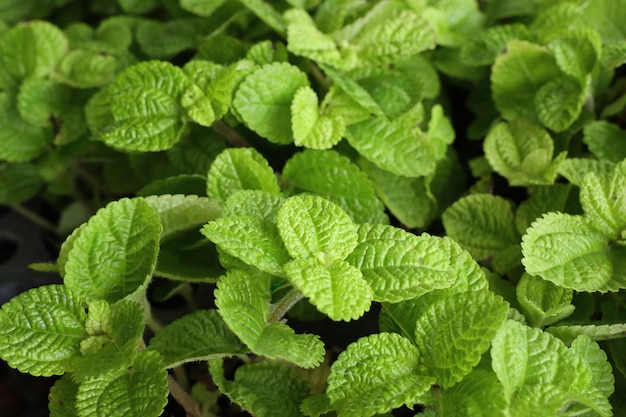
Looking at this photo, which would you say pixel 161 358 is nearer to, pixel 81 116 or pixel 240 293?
pixel 240 293

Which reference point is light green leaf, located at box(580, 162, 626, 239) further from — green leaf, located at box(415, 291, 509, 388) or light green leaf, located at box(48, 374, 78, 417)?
light green leaf, located at box(48, 374, 78, 417)

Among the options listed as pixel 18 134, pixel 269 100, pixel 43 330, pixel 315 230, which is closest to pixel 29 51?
pixel 18 134

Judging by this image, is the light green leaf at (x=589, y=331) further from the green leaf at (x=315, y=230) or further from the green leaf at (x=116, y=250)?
the green leaf at (x=116, y=250)

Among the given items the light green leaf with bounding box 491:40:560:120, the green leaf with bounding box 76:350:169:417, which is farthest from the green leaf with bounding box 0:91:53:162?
the light green leaf with bounding box 491:40:560:120

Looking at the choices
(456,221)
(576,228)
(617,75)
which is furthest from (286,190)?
(617,75)

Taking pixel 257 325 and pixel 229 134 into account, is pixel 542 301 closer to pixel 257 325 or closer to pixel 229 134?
pixel 257 325
